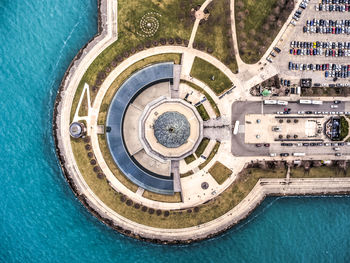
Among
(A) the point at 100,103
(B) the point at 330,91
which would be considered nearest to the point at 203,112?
(A) the point at 100,103

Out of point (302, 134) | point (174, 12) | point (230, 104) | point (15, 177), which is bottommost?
point (15, 177)

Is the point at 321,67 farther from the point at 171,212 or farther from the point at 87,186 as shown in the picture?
the point at 87,186

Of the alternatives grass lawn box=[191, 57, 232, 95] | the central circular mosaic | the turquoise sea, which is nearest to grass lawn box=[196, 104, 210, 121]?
grass lawn box=[191, 57, 232, 95]

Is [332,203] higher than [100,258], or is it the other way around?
[332,203]

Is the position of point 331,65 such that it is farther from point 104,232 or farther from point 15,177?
point 15,177

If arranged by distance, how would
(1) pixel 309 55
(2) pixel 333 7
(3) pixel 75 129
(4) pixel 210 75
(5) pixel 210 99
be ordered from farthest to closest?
(1) pixel 309 55
(2) pixel 333 7
(5) pixel 210 99
(4) pixel 210 75
(3) pixel 75 129

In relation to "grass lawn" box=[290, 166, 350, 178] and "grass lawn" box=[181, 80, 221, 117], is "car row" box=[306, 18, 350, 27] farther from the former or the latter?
"grass lawn" box=[290, 166, 350, 178]

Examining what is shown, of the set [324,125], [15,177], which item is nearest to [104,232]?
[15,177]
